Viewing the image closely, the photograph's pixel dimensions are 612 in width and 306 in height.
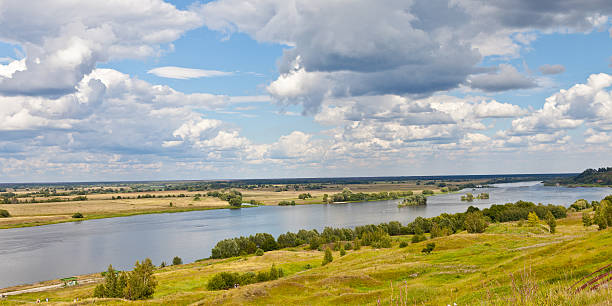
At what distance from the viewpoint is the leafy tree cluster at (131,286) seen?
164 ft

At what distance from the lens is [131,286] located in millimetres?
50062

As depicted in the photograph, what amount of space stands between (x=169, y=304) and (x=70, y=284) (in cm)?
4176

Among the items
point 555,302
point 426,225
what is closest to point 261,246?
point 426,225

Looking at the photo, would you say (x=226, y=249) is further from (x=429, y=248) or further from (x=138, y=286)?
(x=429, y=248)

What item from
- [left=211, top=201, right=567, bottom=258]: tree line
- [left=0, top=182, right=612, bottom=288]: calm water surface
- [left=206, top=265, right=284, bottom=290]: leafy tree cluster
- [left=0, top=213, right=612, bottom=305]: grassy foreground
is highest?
[left=0, top=213, right=612, bottom=305]: grassy foreground

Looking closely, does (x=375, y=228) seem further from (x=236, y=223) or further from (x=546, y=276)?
(x=546, y=276)

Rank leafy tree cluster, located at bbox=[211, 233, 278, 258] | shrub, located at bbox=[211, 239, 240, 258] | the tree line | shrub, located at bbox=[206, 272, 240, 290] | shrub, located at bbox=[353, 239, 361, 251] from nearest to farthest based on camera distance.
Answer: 1. shrub, located at bbox=[206, 272, 240, 290]
2. shrub, located at bbox=[353, 239, 361, 251]
3. shrub, located at bbox=[211, 239, 240, 258]
4. the tree line
5. leafy tree cluster, located at bbox=[211, 233, 278, 258]

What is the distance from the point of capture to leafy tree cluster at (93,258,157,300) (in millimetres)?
50031

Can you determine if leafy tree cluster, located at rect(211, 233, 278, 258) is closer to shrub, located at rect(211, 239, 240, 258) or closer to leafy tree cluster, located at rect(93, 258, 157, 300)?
shrub, located at rect(211, 239, 240, 258)

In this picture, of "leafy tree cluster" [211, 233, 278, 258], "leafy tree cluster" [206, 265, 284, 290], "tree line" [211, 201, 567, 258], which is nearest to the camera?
"leafy tree cluster" [206, 265, 284, 290]

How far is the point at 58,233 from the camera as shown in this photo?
473 ft

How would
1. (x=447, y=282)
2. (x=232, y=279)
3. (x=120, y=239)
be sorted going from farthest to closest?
(x=120, y=239) < (x=232, y=279) < (x=447, y=282)

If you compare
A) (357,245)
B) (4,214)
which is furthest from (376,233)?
(4,214)

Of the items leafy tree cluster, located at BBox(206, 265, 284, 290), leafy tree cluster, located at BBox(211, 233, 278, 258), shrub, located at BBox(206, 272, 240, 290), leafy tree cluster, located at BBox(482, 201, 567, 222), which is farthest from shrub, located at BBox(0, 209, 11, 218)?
leafy tree cluster, located at BBox(482, 201, 567, 222)
